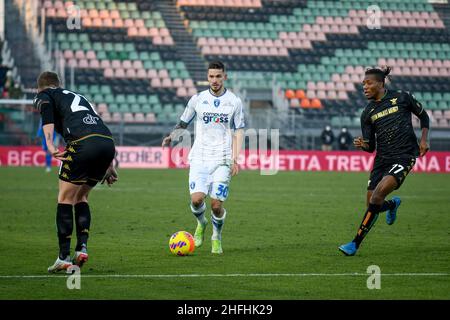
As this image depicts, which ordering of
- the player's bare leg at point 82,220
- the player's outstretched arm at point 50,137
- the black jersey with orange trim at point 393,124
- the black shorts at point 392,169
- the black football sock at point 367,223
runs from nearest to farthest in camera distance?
the player's outstretched arm at point 50,137 → the player's bare leg at point 82,220 → the black football sock at point 367,223 → the black shorts at point 392,169 → the black jersey with orange trim at point 393,124

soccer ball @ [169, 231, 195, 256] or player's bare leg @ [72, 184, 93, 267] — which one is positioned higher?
player's bare leg @ [72, 184, 93, 267]

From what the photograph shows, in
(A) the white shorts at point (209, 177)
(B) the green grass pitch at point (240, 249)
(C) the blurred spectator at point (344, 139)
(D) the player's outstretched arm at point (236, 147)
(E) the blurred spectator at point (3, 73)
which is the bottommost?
(B) the green grass pitch at point (240, 249)

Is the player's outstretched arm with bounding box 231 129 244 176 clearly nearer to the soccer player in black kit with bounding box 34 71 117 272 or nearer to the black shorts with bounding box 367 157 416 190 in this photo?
the black shorts with bounding box 367 157 416 190

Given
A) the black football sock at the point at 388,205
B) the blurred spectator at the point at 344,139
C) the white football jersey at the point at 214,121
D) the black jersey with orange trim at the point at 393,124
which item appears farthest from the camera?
the blurred spectator at the point at 344,139

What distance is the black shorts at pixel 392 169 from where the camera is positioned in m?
12.3

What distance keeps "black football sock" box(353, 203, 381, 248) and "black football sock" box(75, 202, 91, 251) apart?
11.4 ft

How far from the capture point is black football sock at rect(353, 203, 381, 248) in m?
12.1

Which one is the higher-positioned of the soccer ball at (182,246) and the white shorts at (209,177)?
the white shorts at (209,177)

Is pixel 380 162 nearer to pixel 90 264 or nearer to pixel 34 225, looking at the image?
pixel 90 264

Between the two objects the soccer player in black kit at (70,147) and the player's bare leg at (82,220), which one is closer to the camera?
the soccer player in black kit at (70,147)

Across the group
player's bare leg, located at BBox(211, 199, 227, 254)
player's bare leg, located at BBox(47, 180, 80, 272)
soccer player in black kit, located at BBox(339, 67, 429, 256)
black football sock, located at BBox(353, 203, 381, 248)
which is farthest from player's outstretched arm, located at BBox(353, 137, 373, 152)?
player's bare leg, located at BBox(47, 180, 80, 272)

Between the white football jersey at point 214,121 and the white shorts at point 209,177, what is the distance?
9cm

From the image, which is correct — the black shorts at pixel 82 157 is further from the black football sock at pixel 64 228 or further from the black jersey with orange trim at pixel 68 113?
the black football sock at pixel 64 228

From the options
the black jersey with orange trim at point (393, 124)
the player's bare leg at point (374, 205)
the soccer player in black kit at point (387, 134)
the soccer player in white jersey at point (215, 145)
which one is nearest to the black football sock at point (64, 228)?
the soccer player in white jersey at point (215, 145)
